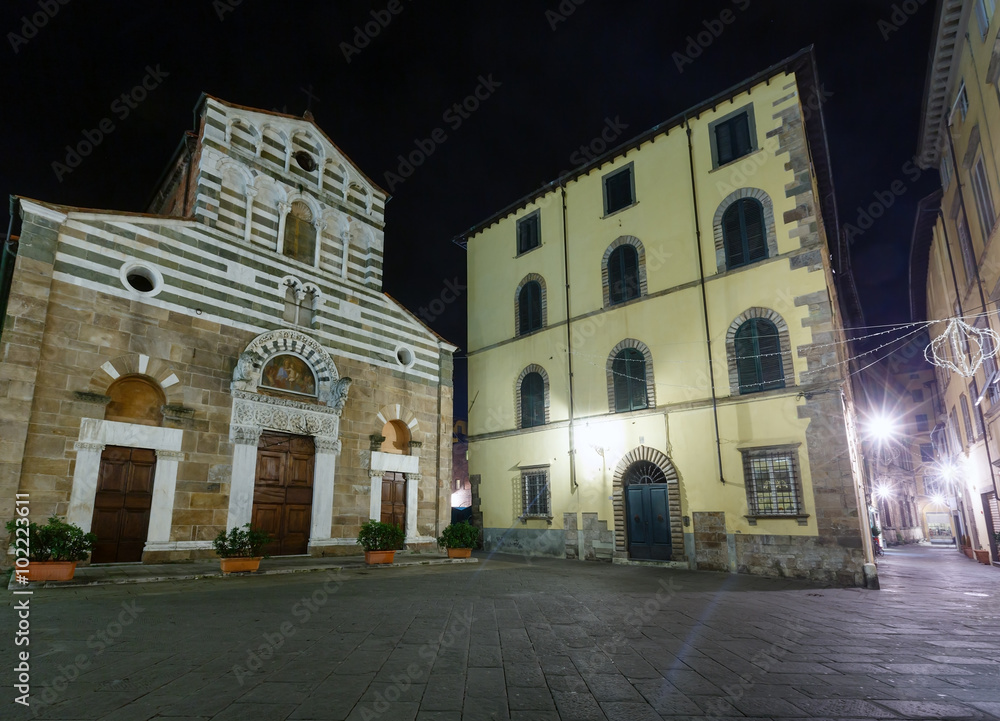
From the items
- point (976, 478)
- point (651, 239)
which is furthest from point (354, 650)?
point (976, 478)

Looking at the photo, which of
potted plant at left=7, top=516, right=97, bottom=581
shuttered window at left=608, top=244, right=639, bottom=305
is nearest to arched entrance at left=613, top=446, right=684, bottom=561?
shuttered window at left=608, top=244, right=639, bottom=305

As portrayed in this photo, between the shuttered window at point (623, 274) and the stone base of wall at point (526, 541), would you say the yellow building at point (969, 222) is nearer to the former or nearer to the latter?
the shuttered window at point (623, 274)

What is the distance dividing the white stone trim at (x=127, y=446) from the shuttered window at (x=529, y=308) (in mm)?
12161

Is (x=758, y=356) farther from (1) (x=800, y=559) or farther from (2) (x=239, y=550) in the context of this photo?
(2) (x=239, y=550)

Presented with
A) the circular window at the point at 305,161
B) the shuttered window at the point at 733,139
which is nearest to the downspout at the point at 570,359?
the shuttered window at the point at 733,139

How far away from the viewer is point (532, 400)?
20.5 metres

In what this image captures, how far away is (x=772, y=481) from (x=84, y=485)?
15.7 metres

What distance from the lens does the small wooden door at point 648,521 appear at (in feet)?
52.6

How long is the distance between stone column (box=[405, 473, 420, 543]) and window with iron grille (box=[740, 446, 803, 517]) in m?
9.78

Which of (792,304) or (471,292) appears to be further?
(471,292)

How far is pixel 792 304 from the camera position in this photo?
48.0ft

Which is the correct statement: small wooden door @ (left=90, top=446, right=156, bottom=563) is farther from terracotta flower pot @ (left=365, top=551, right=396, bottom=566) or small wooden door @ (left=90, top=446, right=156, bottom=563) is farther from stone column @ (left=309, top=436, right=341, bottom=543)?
terracotta flower pot @ (left=365, top=551, right=396, bottom=566)

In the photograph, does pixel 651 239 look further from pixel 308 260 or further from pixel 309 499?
pixel 309 499

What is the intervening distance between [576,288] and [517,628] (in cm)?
1442
